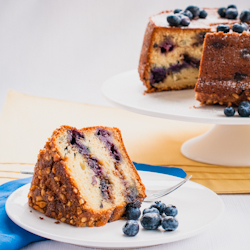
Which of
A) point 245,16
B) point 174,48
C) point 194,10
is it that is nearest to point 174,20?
point 174,48

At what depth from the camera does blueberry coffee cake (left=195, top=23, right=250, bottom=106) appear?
2.93 metres

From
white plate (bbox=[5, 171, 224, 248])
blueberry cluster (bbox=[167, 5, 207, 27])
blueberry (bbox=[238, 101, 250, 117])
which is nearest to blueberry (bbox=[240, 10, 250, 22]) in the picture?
blueberry cluster (bbox=[167, 5, 207, 27])

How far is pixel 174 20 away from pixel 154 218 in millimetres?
1912

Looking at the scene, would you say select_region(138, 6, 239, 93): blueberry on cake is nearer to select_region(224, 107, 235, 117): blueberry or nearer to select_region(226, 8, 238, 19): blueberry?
select_region(226, 8, 238, 19): blueberry

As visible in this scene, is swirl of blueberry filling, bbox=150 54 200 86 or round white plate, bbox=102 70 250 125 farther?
swirl of blueberry filling, bbox=150 54 200 86

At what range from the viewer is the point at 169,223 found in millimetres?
1889

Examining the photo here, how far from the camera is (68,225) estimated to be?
196cm

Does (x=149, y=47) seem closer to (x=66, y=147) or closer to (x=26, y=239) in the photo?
(x=66, y=147)

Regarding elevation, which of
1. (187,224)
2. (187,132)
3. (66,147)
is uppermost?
(66,147)

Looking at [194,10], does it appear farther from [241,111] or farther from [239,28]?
[241,111]

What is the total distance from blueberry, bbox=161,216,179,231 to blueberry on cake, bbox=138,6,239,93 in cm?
168

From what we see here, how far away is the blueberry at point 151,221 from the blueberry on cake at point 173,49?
1.64m

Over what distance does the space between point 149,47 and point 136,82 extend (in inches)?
12.4

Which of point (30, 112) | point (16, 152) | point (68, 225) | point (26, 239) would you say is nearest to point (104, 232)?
point (68, 225)
